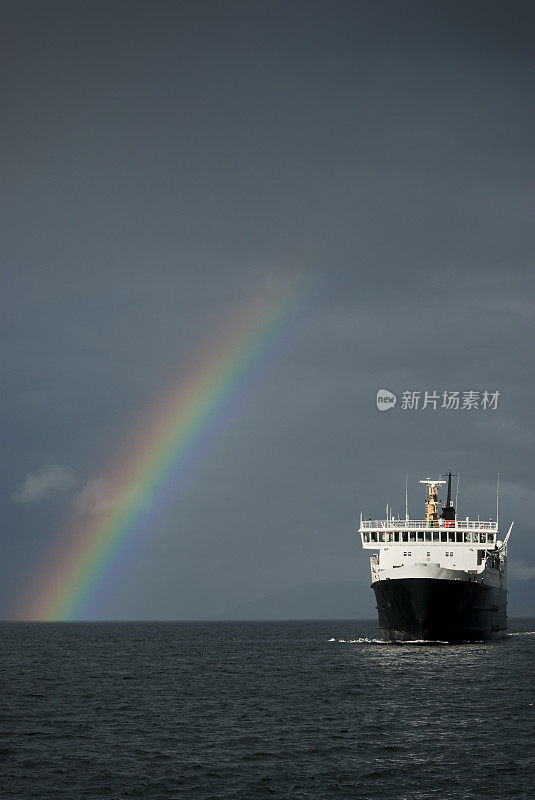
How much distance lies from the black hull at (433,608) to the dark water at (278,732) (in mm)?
7637

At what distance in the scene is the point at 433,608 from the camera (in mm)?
92812

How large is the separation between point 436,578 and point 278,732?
48.2 metres

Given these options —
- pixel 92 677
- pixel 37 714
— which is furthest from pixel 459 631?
pixel 37 714

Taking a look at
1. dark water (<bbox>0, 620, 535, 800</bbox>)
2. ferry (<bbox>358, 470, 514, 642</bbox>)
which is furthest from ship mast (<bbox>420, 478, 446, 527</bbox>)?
dark water (<bbox>0, 620, 535, 800</bbox>)

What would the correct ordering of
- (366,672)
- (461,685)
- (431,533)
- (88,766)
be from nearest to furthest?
1. (88,766)
2. (461,685)
3. (366,672)
4. (431,533)

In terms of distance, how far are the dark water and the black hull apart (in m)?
7.64

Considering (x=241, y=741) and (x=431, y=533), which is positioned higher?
(x=431, y=533)

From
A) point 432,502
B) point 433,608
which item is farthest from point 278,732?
point 432,502

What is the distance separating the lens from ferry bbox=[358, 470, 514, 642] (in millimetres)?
93188

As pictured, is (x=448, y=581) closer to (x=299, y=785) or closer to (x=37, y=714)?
(x=37, y=714)

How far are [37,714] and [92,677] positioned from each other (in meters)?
26.3

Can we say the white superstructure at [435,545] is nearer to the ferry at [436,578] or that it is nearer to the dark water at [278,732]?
Result: the ferry at [436,578]

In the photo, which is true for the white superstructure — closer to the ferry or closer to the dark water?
the ferry

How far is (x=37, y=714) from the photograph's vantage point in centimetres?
5550
